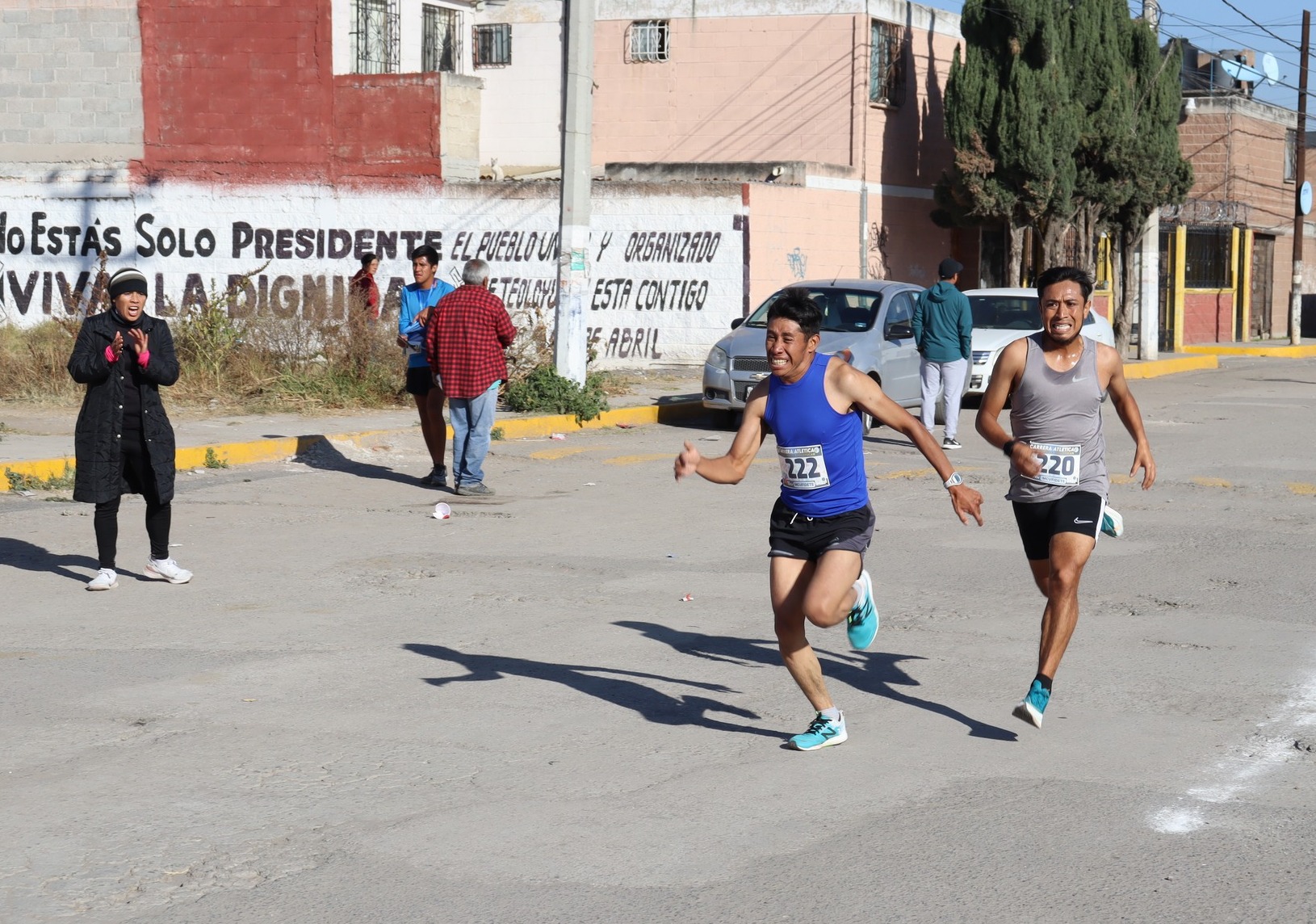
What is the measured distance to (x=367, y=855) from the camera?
15.9 feet

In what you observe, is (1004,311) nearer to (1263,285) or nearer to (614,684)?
(614,684)

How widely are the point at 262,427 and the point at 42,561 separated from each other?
647 cm

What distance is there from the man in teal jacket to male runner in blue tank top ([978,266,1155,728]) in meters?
9.52

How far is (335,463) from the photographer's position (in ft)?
49.2

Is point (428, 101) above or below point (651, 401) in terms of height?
above

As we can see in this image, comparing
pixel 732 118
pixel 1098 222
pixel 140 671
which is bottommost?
pixel 140 671

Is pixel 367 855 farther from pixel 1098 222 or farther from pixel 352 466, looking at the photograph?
pixel 1098 222

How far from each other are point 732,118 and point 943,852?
27.0 metres

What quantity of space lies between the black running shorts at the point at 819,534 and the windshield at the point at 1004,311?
16.3m

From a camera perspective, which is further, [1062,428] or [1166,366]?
[1166,366]

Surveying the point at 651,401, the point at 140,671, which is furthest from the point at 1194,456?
the point at 140,671

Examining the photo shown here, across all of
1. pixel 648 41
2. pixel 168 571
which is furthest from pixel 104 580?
pixel 648 41

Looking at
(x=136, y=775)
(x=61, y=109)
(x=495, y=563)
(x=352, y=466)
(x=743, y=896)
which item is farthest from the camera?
(x=61, y=109)

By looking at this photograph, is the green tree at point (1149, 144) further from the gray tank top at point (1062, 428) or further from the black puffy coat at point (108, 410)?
the gray tank top at point (1062, 428)
